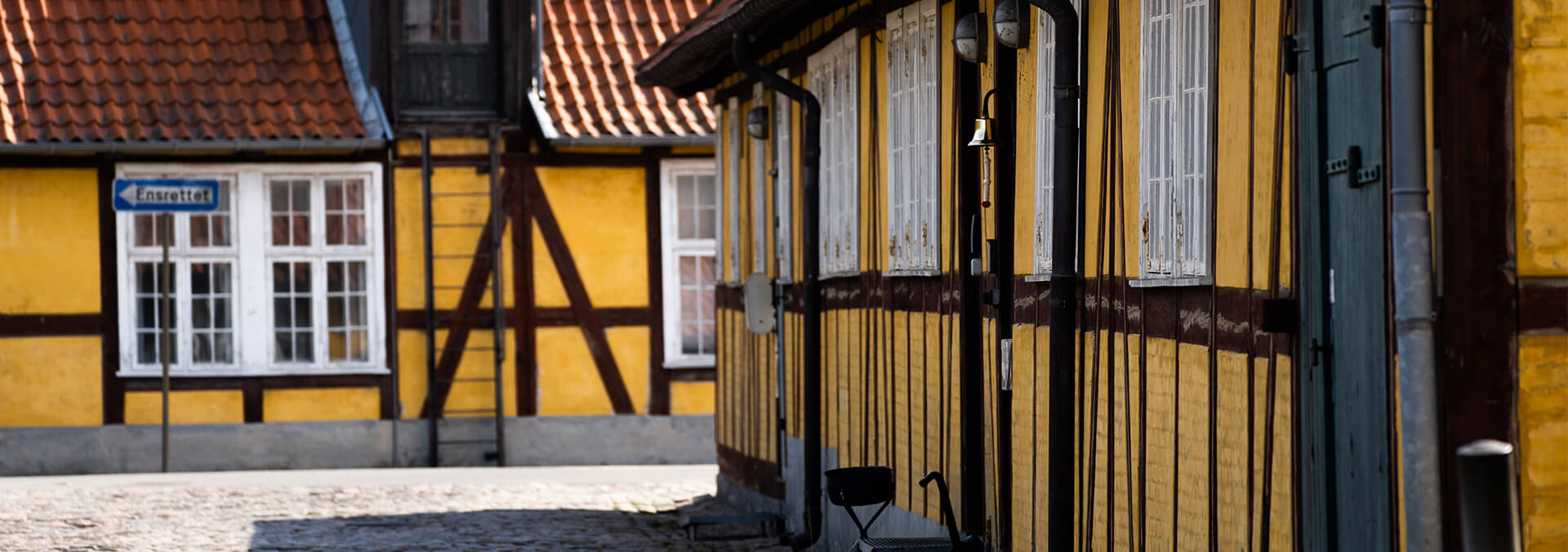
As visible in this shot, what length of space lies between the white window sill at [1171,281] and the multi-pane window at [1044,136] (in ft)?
3.45

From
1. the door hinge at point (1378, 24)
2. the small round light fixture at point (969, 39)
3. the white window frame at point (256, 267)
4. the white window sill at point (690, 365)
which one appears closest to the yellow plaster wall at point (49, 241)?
the white window frame at point (256, 267)

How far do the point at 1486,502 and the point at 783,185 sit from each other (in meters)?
9.77

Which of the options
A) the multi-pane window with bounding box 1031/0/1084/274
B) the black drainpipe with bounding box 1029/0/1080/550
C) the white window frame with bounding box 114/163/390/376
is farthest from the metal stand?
the black drainpipe with bounding box 1029/0/1080/550

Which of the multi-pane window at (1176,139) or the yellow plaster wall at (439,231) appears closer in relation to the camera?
the multi-pane window at (1176,139)

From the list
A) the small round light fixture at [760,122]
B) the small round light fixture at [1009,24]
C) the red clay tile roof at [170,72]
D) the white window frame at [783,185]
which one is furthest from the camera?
the red clay tile roof at [170,72]

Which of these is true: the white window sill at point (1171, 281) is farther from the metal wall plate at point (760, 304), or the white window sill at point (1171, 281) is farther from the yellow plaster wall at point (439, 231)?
the yellow plaster wall at point (439, 231)

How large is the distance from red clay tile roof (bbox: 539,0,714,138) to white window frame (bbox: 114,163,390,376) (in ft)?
6.02

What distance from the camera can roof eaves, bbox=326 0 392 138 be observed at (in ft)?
63.2

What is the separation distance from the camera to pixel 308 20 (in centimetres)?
2017

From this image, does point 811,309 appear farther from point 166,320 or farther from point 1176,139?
point 166,320

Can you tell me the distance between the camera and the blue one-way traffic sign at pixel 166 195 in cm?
1745

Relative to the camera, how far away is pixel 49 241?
18906 mm

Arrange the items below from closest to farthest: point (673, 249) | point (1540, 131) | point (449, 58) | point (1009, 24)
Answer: point (1540, 131)
point (1009, 24)
point (449, 58)
point (673, 249)

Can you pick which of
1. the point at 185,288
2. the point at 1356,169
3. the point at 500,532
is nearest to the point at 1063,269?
the point at 1356,169
